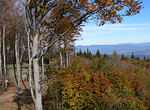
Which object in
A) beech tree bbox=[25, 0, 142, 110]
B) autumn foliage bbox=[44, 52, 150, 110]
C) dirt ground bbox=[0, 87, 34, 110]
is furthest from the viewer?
dirt ground bbox=[0, 87, 34, 110]

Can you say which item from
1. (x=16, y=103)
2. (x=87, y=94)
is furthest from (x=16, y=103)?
(x=87, y=94)

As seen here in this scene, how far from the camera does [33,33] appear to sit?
12.4 ft

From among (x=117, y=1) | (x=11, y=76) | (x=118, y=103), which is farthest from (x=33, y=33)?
(x=11, y=76)

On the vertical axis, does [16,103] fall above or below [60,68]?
below

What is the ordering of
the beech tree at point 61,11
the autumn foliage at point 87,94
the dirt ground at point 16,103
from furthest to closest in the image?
the dirt ground at point 16,103 → the autumn foliage at point 87,94 → the beech tree at point 61,11

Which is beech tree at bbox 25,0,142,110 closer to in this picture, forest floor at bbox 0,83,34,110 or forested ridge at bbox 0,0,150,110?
forested ridge at bbox 0,0,150,110

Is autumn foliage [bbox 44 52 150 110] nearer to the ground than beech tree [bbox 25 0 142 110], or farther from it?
nearer to the ground

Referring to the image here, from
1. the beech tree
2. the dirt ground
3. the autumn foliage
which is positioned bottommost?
the dirt ground

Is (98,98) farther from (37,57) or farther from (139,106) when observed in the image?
(37,57)

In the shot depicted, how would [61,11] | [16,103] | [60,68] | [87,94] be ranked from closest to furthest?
[61,11] → [60,68] → [87,94] → [16,103]

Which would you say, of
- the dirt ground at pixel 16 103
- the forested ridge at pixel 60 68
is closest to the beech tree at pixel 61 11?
the forested ridge at pixel 60 68

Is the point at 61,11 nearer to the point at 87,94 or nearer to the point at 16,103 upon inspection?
the point at 87,94

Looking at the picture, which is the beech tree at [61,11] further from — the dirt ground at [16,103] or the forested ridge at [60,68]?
the dirt ground at [16,103]

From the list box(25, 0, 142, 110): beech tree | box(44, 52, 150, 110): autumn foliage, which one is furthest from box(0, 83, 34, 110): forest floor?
box(25, 0, 142, 110): beech tree
